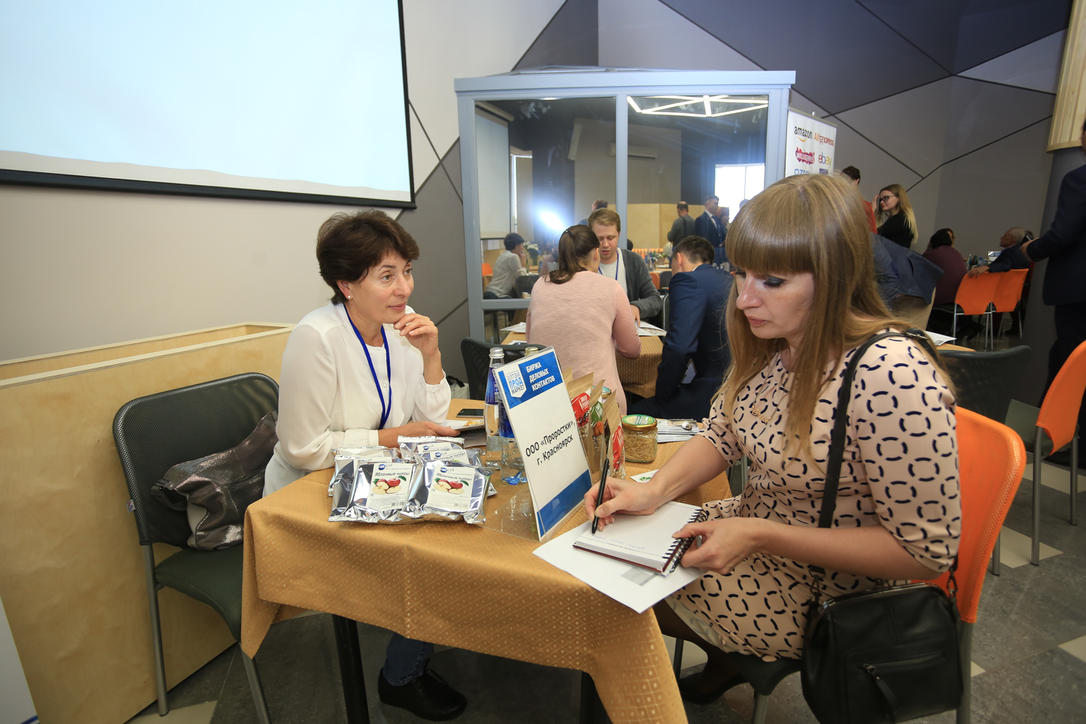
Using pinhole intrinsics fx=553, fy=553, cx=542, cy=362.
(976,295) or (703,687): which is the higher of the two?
(976,295)

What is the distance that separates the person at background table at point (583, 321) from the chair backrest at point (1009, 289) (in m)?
4.58

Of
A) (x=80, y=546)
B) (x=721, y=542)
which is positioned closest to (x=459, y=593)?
(x=721, y=542)

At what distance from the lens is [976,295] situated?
5.13 metres

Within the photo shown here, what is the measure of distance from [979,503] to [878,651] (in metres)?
0.37

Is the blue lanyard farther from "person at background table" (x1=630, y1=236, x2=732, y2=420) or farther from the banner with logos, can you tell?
the banner with logos

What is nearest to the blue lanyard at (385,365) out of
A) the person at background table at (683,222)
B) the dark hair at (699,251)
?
the dark hair at (699,251)

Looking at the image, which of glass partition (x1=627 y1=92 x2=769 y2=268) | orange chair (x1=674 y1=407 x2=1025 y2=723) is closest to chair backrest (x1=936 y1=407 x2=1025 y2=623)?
orange chair (x1=674 y1=407 x2=1025 y2=723)

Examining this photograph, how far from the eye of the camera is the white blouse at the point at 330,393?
4.58 feet

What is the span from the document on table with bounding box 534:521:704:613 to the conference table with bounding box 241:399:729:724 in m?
0.02

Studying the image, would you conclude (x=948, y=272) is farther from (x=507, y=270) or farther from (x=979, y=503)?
(x=979, y=503)

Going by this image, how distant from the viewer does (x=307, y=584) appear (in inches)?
43.9

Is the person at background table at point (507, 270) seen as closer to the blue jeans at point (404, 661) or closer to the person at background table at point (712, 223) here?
the person at background table at point (712, 223)

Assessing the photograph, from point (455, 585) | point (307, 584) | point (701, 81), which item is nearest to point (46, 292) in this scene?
point (307, 584)

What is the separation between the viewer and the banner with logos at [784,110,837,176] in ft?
13.5
